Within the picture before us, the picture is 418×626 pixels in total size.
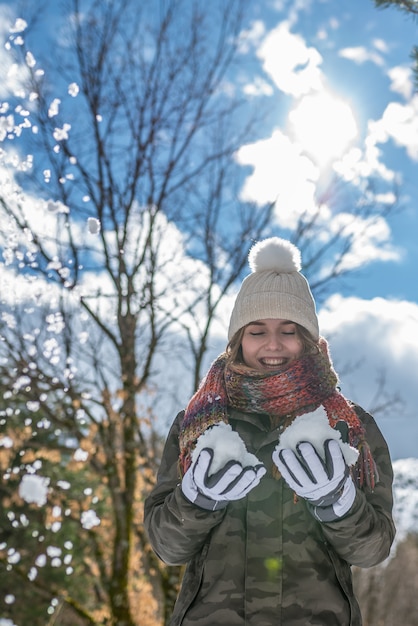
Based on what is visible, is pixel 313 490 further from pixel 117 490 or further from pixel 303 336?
pixel 117 490

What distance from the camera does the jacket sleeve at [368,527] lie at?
1.61 m

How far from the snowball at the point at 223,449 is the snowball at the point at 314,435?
0.32 feet

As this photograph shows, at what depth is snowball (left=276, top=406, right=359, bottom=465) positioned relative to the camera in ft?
4.91

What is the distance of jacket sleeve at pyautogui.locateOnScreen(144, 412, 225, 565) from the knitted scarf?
0.13 m

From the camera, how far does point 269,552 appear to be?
1.69 metres

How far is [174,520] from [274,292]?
3.07 feet

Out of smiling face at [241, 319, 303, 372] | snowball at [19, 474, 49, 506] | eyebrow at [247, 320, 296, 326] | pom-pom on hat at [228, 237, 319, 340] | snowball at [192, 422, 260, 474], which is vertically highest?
snowball at [19, 474, 49, 506]

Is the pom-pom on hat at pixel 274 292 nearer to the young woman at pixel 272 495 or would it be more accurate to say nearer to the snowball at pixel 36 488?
the young woman at pixel 272 495

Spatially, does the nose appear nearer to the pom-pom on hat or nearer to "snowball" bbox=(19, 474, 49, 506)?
the pom-pom on hat

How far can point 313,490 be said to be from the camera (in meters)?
1.51

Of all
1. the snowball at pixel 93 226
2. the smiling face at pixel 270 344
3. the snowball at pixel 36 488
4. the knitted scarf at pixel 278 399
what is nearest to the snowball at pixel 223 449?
the knitted scarf at pixel 278 399

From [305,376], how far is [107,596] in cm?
551

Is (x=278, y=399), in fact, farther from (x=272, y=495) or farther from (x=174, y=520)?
(x=174, y=520)

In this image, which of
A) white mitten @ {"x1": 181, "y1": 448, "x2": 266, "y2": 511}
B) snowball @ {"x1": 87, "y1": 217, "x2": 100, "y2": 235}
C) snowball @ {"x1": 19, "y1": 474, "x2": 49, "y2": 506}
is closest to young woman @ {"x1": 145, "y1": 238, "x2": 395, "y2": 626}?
white mitten @ {"x1": 181, "y1": 448, "x2": 266, "y2": 511}
